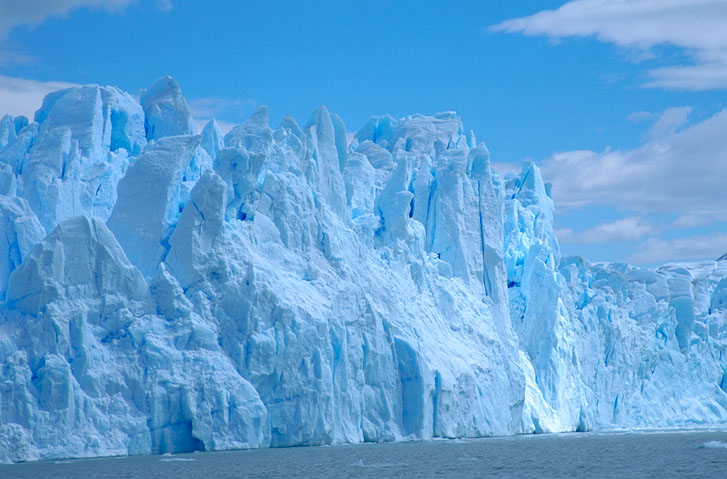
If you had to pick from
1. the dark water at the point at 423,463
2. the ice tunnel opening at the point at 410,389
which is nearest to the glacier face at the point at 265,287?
the ice tunnel opening at the point at 410,389

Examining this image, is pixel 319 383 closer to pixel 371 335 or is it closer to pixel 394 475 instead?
pixel 371 335

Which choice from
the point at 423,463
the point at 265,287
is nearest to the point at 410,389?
the point at 265,287

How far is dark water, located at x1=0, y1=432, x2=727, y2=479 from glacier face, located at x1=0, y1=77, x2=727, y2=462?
86 centimetres

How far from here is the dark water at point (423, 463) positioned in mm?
24516

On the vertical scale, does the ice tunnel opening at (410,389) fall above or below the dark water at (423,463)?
above

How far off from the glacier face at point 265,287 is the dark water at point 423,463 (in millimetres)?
862

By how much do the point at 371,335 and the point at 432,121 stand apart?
13954 mm

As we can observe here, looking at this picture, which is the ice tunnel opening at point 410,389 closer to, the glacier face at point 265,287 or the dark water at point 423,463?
the glacier face at point 265,287

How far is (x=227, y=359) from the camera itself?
1158 inches

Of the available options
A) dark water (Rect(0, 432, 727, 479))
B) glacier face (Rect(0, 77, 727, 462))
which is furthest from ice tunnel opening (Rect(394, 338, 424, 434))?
dark water (Rect(0, 432, 727, 479))

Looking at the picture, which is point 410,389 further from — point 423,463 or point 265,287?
point 423,463

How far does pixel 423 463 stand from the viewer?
89.6ft

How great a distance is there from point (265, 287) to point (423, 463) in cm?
680

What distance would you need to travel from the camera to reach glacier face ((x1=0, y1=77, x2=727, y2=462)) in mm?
27578
